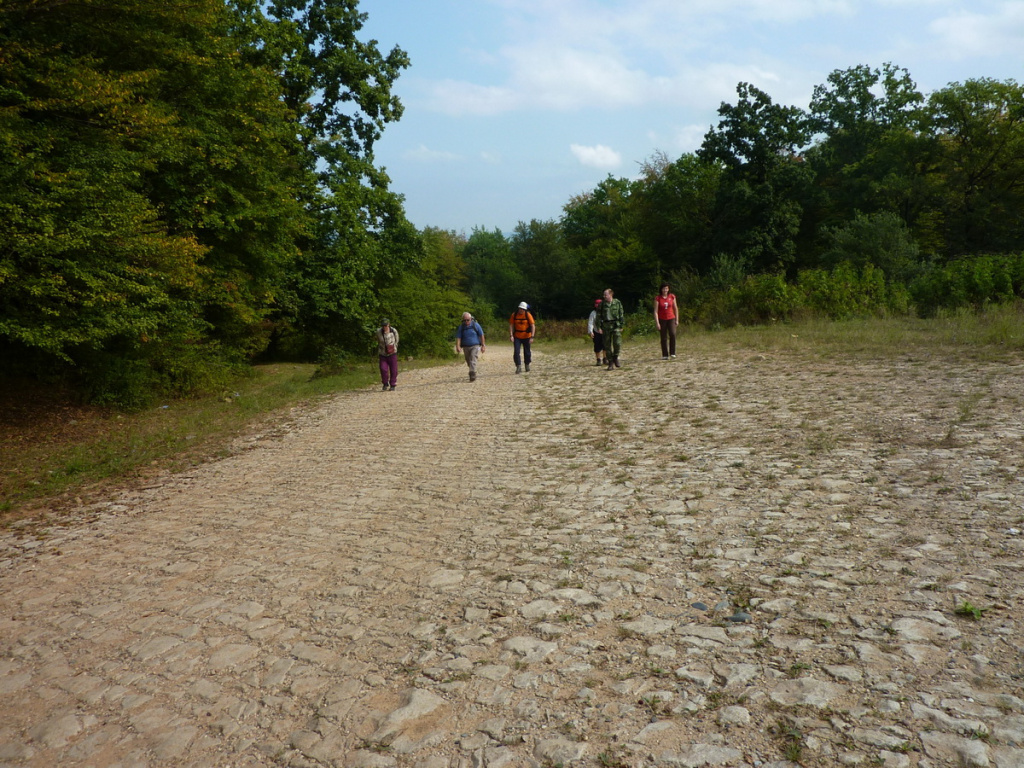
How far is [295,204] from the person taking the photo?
75.6 ft

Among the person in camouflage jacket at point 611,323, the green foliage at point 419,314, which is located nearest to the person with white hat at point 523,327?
the person in camouflage jacket at point 611,323

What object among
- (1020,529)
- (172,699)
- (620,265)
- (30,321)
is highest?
(620,265)

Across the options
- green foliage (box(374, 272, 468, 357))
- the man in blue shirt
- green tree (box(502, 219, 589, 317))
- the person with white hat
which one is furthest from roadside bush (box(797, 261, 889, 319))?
green tree (box(502, 219, 589, 317))

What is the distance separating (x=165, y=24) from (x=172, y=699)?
16.9 meters

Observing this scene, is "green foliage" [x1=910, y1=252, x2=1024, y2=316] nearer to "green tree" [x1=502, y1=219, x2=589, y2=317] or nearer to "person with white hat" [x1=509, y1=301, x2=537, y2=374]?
"person with white hat" [x1=509, y1=301, x2=537, y2=374]

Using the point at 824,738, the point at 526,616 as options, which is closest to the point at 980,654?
the point at 824,738

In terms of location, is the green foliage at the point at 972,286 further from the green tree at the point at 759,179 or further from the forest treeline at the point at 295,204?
the green tree at the point at 759,179

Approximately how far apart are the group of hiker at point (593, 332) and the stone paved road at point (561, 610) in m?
9.01

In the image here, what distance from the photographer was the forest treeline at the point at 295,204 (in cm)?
1272

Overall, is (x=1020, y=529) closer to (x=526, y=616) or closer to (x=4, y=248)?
(x=526, y=616)

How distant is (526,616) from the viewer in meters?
4.62

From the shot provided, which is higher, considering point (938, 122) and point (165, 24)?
point (938, 122)

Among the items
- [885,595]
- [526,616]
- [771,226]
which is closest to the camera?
[885,595]

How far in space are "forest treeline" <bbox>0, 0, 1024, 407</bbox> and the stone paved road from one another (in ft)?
21.2
